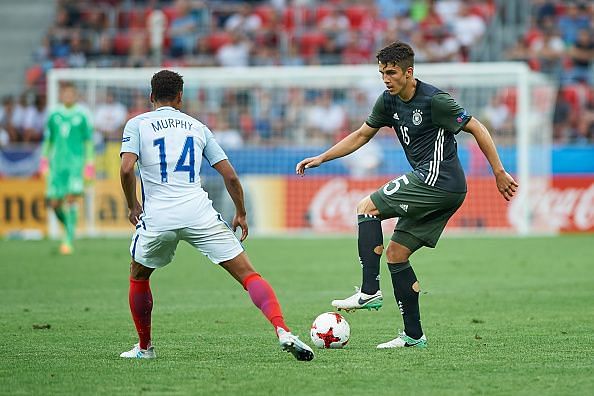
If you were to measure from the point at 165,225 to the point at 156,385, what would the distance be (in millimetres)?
1274

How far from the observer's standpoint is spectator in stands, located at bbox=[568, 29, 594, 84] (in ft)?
89.9

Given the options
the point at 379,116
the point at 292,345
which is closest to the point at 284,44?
the point at 379,116

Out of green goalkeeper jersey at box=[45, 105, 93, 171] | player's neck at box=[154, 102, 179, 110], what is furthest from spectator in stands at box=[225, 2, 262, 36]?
player's neck at box=[154, 102, 179, 110]

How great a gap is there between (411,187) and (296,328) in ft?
6.99

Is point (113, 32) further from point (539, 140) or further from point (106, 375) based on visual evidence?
point (106, 375)

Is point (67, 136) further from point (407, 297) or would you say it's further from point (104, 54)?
point (407, 297)

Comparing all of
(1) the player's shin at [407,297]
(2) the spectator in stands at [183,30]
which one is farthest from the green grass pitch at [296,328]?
(2) the spectator in stands at [183,30]

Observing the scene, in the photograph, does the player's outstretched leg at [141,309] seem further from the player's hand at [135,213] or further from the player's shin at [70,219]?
the player's shin at [70,219]

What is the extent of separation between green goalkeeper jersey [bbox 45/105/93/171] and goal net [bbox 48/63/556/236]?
4.54m

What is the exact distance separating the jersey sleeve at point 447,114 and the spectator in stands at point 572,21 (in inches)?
830

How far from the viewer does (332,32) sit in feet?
97.0

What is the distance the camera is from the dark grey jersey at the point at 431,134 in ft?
28.9

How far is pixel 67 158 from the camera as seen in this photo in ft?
64.5

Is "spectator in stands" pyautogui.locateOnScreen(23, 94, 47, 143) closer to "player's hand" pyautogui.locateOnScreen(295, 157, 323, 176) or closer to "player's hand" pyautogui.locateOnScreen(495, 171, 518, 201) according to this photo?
"player's hand" pyautogui.locateOnScreen(295, 157, 323, 176)
